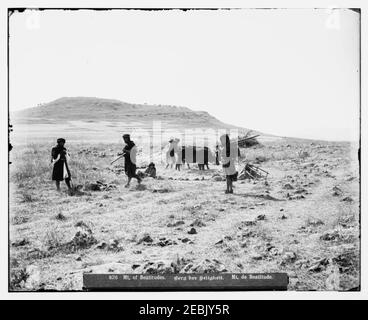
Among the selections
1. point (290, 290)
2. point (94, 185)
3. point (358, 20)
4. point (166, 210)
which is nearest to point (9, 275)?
point (94, 185)

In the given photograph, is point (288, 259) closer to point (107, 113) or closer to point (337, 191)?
point (337, 191)

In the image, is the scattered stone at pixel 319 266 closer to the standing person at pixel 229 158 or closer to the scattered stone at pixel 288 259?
the scattered stone at pixel 288 259

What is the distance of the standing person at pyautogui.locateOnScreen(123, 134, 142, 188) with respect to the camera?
6.62 meters

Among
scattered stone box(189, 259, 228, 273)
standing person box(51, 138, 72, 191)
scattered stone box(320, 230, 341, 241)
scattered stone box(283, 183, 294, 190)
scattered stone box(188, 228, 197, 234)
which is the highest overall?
standing person box(51, 138, 72, 191)

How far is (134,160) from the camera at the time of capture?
6.64m

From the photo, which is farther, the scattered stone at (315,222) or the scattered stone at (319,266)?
the scattered stone at (315,222)

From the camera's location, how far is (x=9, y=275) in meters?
6.33

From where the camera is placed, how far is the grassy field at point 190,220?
627 centimetres

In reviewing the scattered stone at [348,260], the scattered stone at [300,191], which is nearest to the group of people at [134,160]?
the scattered stone at [300,191]

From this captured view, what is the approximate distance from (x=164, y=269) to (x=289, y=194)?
70.5 inches

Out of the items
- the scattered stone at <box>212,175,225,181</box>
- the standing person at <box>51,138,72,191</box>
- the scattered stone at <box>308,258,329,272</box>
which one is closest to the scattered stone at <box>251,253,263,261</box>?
the scattered stone at <box>308,258,329,272</box>

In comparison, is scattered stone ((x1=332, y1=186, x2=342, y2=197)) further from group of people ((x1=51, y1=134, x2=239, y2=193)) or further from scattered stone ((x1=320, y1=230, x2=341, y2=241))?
group of people ((x1=51, y1=134, x2=239, y2=193))
